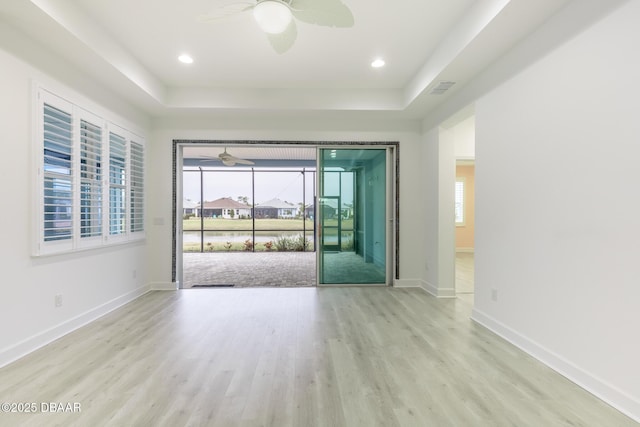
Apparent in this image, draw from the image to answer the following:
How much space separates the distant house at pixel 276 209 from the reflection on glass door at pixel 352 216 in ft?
17.8

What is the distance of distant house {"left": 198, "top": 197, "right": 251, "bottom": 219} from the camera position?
10465 millimetres

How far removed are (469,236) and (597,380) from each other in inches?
291

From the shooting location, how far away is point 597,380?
2.04 m

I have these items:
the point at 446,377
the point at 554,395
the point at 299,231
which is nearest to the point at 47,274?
the point at 446,377

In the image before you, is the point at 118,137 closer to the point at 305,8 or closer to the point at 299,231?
the point at 305,8

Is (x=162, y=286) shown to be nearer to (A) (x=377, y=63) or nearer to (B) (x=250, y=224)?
(A) (x=377, y=63)

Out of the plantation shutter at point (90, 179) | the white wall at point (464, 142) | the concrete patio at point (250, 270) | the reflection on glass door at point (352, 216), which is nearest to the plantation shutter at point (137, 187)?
the plantation shutter at point (90, 179)

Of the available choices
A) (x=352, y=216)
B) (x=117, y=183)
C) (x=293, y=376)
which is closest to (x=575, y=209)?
(x=293, y=376)

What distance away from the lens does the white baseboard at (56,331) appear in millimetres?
2453

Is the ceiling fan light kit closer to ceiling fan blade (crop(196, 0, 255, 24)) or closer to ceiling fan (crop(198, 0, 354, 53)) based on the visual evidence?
ceiling fan (crop(198, 0, 354, 53))

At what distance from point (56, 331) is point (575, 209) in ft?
14.9

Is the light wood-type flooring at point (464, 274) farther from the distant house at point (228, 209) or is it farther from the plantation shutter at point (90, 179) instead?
the distant house at point (228, 209)

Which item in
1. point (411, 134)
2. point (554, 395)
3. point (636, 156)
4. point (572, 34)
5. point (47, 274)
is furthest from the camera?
point (411, 134)

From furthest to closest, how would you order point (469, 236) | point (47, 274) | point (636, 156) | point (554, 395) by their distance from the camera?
1. point (469, 236)
2. point (47, 274)
3. point (554, 395)
4. point (636, 156)
